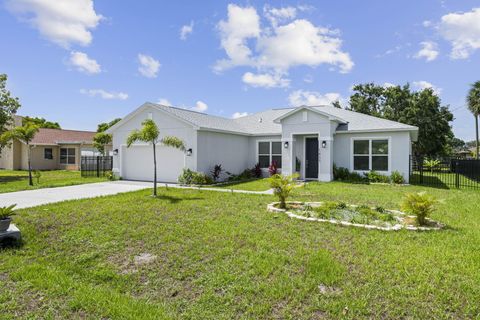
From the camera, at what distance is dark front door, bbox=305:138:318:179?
18.0 metres

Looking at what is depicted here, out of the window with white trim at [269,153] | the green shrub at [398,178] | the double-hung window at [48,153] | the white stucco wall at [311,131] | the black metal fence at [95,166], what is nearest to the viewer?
the green shrub at [398,178]

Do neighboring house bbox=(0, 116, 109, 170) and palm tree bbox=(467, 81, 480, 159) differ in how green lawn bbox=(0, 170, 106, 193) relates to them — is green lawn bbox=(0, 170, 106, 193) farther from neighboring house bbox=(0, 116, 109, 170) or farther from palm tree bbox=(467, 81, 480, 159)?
palm tree bbox=(467, 81, 480, 159)

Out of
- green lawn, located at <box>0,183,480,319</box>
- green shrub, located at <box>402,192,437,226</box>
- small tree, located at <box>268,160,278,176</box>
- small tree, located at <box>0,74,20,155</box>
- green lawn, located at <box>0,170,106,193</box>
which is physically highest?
small tree, located at <box>0,74,20,155</box>

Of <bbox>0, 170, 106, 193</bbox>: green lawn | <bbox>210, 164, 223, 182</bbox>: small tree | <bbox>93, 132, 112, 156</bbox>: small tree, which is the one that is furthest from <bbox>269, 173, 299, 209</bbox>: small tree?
<bbox>93, 132, 112, 156</bbox>: small tree

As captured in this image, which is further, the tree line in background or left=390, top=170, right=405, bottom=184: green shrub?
the tree line in background

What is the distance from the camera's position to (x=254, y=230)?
661 centimetres

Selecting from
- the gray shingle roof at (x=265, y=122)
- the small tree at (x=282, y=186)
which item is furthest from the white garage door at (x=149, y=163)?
the small tree at (x=282, y=186)

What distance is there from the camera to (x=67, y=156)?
98.1 ft

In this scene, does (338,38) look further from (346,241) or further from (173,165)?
(346,241)

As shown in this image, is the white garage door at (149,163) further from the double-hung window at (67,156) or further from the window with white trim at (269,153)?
the double-hung window at (67,156)

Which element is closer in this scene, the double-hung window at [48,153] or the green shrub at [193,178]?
the green shrub at [193,178]

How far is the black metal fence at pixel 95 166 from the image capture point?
21.0 meters

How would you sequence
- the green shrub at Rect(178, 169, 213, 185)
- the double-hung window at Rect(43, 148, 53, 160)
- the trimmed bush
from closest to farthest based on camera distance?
the green shrub at Rect(178, 169, 213, 185) < the trimmed bush < the double-hung window at Rect(43, 148, 53, 160)

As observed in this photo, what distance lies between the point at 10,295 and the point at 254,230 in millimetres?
4362
